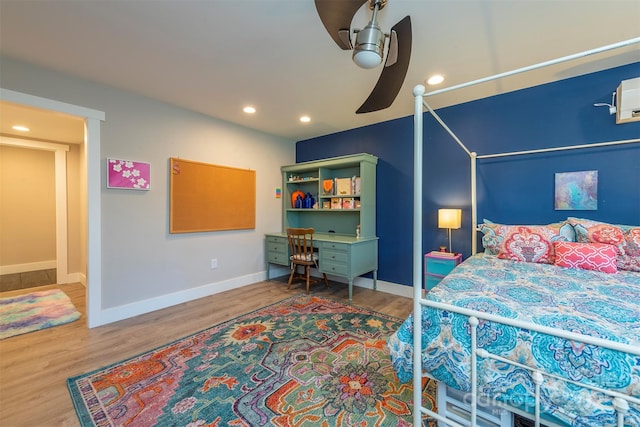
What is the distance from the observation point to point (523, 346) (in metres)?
1.01

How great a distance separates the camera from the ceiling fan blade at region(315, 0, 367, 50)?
1200mm

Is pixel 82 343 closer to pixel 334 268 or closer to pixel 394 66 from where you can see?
pixel 334 268

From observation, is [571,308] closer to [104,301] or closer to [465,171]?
[465,171]

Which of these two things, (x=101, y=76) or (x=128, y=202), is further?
(x=128, y=202)

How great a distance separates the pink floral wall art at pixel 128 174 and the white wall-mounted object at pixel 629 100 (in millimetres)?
4500

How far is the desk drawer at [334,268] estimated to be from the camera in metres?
3.23

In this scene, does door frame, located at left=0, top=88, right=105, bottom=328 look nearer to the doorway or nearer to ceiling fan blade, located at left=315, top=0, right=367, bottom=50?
the doorway

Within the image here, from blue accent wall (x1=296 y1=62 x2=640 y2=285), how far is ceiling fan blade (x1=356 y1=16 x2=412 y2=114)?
1.20 m

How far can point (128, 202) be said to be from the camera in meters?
2.76

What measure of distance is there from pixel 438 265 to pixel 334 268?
1.25 metres

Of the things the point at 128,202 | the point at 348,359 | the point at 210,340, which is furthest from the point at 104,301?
the point at 348,359

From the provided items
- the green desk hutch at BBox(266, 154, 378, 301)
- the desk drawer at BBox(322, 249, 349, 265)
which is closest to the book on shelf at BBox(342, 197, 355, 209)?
the green desk hutch at BBox(266, 154, 378, 301)

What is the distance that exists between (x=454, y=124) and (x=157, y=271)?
155 inches

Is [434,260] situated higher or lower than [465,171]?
lower
